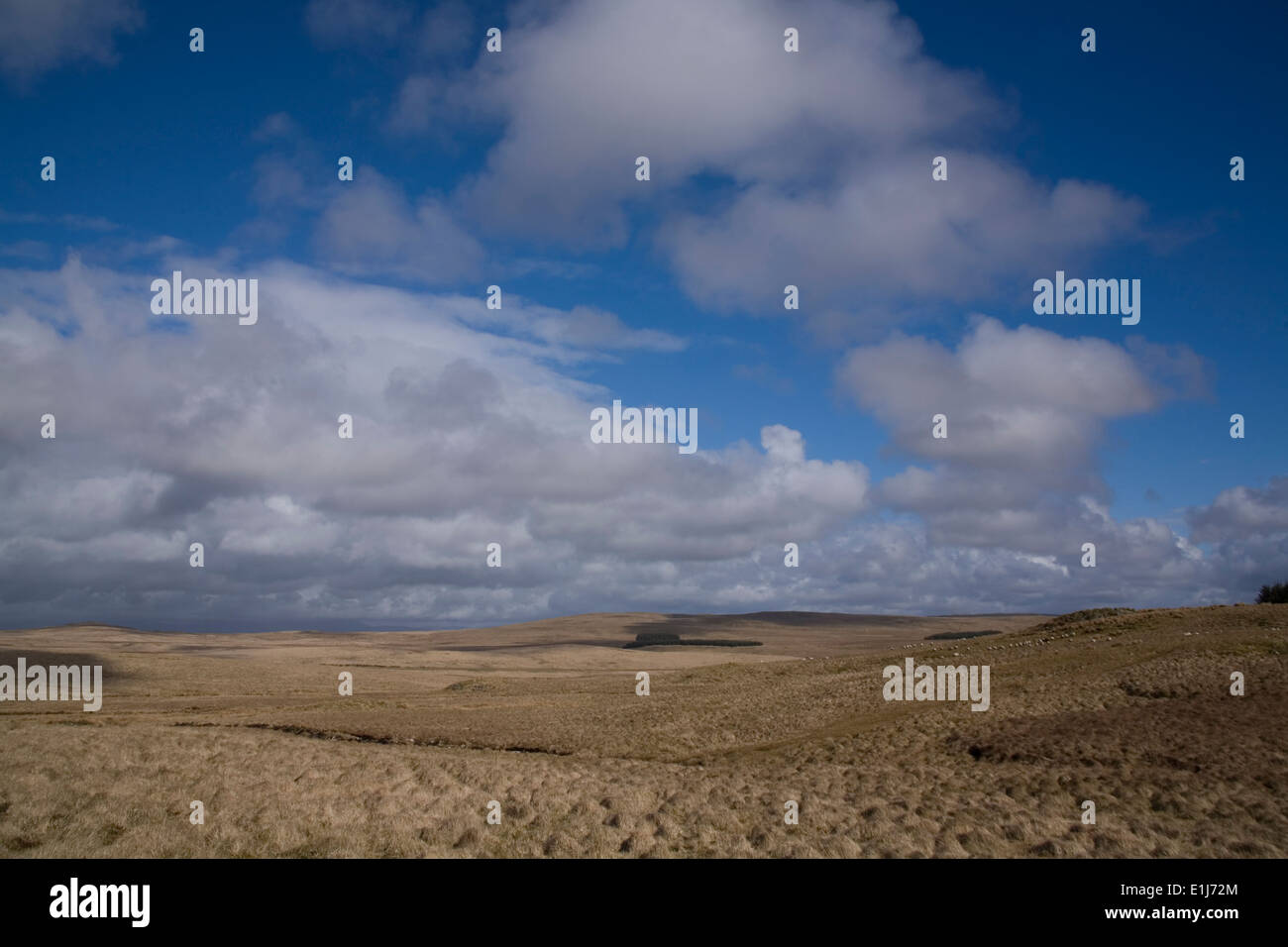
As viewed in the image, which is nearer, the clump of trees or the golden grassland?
the golden grassland

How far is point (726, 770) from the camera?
2322 centimetres

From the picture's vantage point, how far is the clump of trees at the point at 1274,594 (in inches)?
2506

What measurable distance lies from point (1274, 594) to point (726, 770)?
66770 millimetres

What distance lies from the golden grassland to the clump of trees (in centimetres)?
2599

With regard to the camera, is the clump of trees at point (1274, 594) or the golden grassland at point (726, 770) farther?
the clump of trees at point (1274, 594)

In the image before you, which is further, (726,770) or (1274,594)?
(1274,594)

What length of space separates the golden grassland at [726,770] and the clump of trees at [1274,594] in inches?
1023

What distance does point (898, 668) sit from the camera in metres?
47.2

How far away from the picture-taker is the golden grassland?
48.2ft

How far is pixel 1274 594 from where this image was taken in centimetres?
6488
